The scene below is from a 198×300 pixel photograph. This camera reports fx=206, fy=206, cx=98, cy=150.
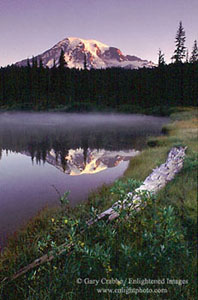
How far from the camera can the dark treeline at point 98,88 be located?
62.4 meters

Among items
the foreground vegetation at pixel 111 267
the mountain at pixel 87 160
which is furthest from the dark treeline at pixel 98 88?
the foreground vegetation at pixel 111 267

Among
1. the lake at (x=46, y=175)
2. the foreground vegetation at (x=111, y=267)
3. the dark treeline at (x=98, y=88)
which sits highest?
the dark treeline at (x=98, y=88)

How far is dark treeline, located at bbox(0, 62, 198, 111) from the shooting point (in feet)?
205

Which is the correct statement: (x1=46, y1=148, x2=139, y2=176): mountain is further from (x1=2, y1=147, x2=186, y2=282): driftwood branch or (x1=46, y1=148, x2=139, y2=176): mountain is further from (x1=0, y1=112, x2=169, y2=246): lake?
(x1=2, y1=147, x2=186, y2=282): driftwood branch

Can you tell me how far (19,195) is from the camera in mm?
8016

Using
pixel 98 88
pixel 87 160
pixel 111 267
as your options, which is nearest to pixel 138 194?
pixel 111 267

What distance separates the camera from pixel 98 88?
80.7 metres

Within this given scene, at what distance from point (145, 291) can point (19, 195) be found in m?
6.33

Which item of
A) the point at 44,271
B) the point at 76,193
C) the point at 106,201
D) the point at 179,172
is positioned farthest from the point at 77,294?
the point at 179,172

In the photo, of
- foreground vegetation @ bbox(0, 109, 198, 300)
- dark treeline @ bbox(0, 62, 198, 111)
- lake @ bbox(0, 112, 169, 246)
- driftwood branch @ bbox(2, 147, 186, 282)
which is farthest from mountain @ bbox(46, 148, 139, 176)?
dark treeline @ bbox(0, 62, 198, 111)

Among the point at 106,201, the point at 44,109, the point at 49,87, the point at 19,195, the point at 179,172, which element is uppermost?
the point at 49,87

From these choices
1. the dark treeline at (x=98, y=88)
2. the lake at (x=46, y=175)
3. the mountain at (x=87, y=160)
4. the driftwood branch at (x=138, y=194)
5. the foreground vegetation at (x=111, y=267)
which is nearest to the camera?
the foreground vegetation at (x=111, y=267)

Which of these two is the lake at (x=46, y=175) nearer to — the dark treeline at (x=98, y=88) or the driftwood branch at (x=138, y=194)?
the driftwood branch at (x=138, y=194)

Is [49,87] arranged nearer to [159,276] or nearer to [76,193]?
[76,193]
